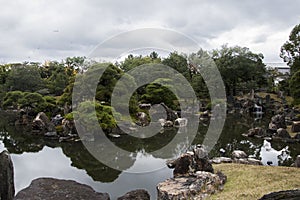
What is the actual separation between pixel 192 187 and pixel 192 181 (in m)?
0.39

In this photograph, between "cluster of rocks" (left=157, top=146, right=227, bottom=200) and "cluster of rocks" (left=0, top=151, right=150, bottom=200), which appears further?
"cluster of rocks" (left=157, top=146, right=227, bottom=200)

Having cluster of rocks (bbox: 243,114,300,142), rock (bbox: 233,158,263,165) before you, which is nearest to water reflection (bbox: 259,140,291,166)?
rock (bbox: 233,158,263,165)

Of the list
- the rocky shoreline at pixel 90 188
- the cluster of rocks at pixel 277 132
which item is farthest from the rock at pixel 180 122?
the rocky shoreline at pixel 90 188

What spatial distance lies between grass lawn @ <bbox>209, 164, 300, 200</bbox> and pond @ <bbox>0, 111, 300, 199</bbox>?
2.27 metres

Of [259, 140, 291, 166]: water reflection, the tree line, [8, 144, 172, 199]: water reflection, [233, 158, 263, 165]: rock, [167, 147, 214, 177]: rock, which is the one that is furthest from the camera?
the tree line

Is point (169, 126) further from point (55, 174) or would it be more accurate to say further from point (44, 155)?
point (55, 174)

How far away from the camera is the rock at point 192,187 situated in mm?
6996

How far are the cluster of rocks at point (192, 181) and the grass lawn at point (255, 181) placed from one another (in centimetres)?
25

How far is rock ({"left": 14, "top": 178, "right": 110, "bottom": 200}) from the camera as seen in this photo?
21.0 ft

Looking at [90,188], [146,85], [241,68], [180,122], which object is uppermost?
[241,68]

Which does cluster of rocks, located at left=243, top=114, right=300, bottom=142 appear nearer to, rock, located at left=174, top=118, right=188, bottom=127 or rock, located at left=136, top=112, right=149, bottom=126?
rock, located at left=174, top=118, right=188, bottom=127

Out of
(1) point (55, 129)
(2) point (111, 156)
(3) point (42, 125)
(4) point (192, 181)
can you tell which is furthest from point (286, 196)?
(3) point (42, 125)

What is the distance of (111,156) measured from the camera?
14.0 metres

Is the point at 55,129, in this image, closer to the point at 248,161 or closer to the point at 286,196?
the point at 248,161
